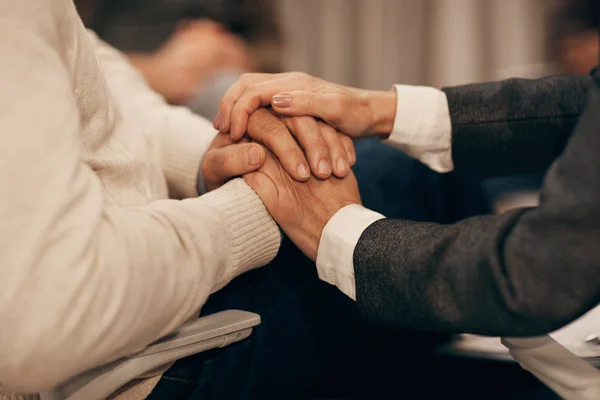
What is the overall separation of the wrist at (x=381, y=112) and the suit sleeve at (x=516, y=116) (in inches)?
4.4

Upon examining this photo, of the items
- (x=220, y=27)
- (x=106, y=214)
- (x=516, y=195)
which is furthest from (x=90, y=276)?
(x=220, y=27)

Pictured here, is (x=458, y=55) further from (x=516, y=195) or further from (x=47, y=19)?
(x=47, y=19)

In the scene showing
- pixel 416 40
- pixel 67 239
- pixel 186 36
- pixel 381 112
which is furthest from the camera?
pixel 416 40

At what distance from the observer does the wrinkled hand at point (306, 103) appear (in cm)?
85

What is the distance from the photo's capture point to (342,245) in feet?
2.38

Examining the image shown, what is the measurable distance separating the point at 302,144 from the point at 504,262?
A: 1.27 feet

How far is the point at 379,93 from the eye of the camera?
958mm

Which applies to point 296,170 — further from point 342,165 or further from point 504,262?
point 504,262

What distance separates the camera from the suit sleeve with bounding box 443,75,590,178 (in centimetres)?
→ 95

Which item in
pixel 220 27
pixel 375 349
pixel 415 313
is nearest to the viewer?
pixel 415 313

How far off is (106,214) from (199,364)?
0.83 feet

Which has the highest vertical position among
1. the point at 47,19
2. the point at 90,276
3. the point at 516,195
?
the point at 47,19

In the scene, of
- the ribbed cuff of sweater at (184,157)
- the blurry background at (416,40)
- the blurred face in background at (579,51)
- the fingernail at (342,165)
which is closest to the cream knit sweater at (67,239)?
the fingernail at (342,165)

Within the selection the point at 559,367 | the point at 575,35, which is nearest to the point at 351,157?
the point at 559,367
